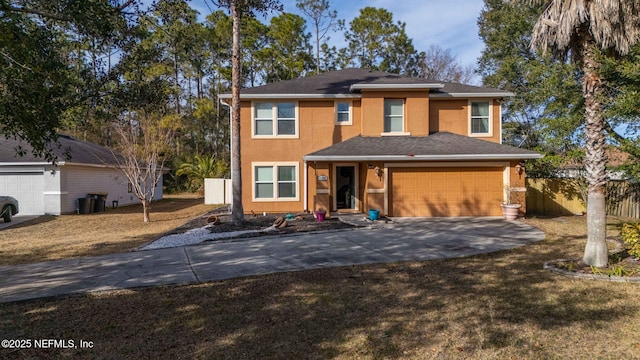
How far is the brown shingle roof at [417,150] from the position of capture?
14.0 m

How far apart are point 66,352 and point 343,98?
14.0 meters

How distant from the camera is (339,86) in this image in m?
17.4

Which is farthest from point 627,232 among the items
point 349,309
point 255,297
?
point 255,297

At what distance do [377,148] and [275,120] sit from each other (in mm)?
4784

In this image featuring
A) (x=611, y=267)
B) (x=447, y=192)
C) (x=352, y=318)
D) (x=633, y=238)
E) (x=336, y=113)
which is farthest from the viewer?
(x=336, y=113)

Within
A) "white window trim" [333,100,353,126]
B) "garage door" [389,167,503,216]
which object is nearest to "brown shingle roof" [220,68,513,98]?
"white window trim" [333,100,353,126]

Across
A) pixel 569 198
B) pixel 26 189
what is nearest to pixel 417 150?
pixel 569 198

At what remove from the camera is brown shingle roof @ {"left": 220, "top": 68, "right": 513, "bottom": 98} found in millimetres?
16109

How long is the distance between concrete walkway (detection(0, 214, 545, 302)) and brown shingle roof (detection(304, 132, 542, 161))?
300 cm

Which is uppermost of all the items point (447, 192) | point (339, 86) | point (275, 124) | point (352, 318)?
point (339, 86)

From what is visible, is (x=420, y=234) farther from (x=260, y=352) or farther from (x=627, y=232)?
(x=260, y=352)

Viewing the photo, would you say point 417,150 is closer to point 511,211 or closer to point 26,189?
point 511,211

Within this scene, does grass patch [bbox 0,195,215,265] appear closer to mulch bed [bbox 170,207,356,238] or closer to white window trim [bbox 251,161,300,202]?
mulch bed [bbox 170,207,356,238]

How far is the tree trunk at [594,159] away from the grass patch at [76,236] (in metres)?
10.7
